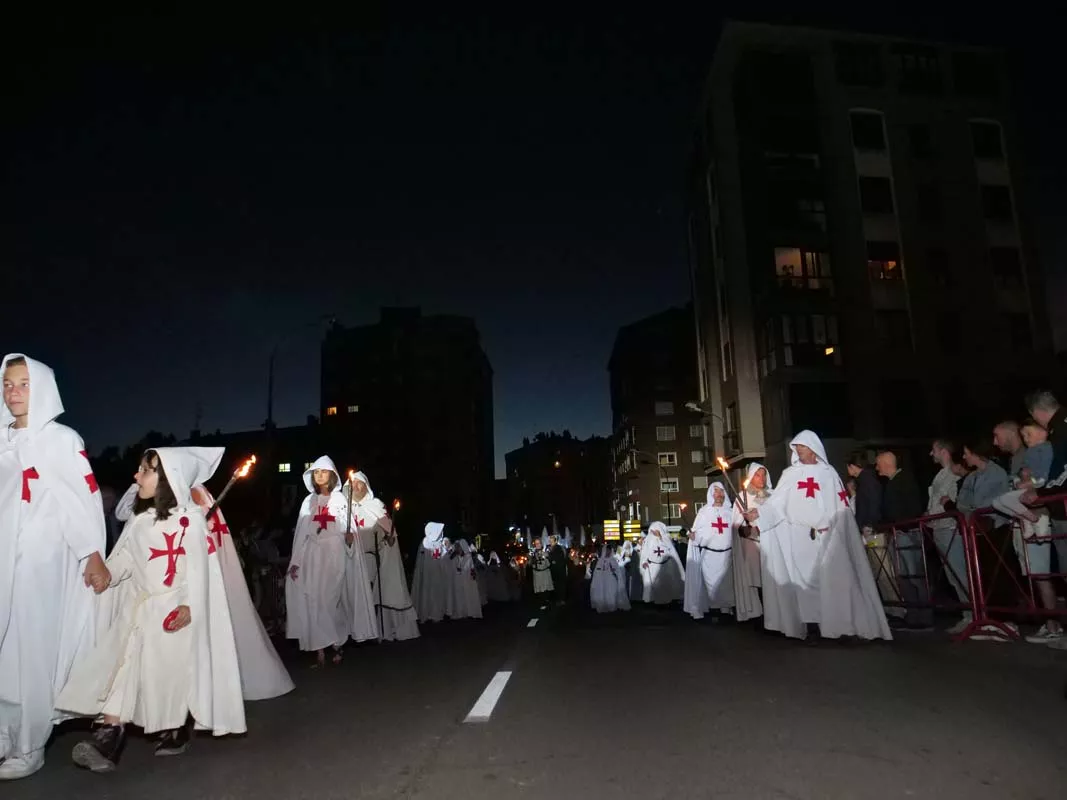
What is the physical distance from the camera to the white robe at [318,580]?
9.30 metres

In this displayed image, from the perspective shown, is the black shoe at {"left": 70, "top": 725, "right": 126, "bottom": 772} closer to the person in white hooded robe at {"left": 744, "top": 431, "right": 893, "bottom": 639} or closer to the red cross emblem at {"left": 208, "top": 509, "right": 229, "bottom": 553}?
the red cross emblem at {"left": 208, "top": 509, "right": 229, "bottom": 553}

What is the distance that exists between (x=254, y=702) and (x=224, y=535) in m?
1.76

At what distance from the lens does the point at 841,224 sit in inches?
1521

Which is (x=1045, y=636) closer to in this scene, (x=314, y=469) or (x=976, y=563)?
(x=976, y=563)

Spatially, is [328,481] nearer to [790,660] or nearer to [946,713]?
[790,660]

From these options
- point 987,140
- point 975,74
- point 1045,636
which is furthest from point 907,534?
point 975,74

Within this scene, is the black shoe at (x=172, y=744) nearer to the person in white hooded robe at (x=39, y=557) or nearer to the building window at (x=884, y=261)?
the person in white hooded robe at (x=39, y=557)

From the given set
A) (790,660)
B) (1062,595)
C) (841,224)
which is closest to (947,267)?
(841,224)

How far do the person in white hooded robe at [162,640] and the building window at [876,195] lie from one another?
3877 centimetres

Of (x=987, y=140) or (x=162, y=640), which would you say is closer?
(x=162, y=640)

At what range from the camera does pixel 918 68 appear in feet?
134

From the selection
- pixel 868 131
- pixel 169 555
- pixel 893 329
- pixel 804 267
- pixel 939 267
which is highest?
pixel 868 131

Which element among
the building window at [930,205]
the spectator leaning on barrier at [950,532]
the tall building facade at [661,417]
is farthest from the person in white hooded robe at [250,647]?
the tall building facade at [661,417]

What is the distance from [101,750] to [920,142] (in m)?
42.8
